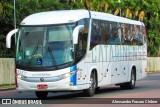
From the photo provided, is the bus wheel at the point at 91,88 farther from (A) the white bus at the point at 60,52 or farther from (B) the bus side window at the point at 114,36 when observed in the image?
(B) the bus side window at the point at 114,36

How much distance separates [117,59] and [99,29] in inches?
118

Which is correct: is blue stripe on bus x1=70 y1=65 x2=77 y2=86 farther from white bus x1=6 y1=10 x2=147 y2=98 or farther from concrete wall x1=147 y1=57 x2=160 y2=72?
concrete wall x1=147 y1=57 x2=160 y2=72

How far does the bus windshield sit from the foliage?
2096 cm

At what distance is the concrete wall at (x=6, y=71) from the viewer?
113 feet

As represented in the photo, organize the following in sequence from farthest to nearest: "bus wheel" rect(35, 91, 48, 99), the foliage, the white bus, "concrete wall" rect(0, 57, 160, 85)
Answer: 1. the foliage
2. "concrete wall" rect(0, 57, 160, 85)
3. "bus wheel" rect(35, 91, 48, 99)
4. the white bus

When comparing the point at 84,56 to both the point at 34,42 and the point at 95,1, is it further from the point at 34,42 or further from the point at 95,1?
the point at 95,1

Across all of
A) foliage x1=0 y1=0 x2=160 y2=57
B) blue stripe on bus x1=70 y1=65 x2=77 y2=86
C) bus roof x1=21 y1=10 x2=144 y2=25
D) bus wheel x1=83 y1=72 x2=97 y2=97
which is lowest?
bus wheel x1=83 y1=72 x2=97 y2=97

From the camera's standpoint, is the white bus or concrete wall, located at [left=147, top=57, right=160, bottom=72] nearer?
the white bus

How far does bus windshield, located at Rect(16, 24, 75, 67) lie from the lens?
64.6ft

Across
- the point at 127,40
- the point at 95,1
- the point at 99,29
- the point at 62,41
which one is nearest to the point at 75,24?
the point at 62,41

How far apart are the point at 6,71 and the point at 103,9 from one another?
38.7m

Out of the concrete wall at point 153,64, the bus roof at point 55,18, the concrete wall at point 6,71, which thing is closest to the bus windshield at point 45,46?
the bus roof at point 55,18

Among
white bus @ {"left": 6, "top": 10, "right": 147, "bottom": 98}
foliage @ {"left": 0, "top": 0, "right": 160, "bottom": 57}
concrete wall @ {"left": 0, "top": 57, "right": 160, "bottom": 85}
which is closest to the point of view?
white bus @ {"left": 6, "top": 10, "right": 147, "bottom": 98}

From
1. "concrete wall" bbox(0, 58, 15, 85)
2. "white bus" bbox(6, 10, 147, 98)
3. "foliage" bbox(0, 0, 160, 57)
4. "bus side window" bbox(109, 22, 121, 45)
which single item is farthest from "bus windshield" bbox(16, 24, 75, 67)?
"foliage" bbox(0, 0, 160, 57)
